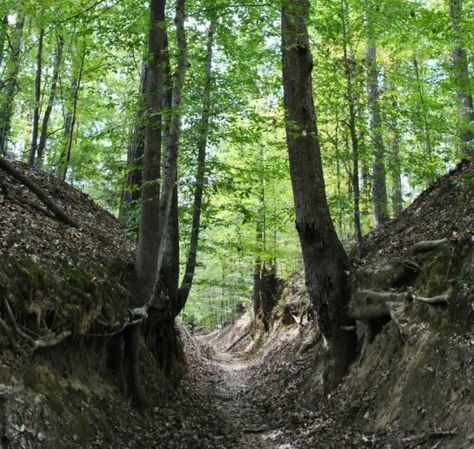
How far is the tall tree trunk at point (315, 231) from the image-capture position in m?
9.02

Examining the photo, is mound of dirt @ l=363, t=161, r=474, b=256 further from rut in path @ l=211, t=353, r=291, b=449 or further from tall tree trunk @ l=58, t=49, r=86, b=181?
tall tree trunk @ l=58, t=49, r=86, b=181

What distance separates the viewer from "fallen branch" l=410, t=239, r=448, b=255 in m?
7.56

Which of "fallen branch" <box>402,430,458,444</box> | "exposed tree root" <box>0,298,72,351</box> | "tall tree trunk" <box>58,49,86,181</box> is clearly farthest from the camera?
"tall tree trunk" <box>58,49,86,181</box>

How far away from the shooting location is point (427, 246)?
310 inches

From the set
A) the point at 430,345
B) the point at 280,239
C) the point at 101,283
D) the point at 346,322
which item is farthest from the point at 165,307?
the point at 280,239

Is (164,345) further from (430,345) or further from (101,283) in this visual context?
(430,345)

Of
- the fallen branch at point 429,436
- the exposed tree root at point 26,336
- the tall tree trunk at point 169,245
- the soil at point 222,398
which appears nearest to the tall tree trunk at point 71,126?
the soil at point 222,398

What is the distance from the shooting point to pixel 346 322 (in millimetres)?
9023

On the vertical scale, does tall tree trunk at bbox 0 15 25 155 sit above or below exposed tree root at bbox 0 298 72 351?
above

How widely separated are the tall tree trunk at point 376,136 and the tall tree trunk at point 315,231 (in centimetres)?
204

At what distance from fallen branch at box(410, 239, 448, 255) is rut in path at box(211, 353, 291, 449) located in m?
3.88

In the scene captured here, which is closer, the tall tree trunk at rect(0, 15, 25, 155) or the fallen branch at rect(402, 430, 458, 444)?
the fallen branch at rect(402, 430, 458, 444)

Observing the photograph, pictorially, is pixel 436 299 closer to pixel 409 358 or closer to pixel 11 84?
pixel 409 358

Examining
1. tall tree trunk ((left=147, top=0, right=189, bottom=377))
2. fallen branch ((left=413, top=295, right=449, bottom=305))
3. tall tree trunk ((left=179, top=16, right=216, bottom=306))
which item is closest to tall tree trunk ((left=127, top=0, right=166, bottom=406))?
tall tree trunk ((left=147, top=0, right=189, bottom=377))
